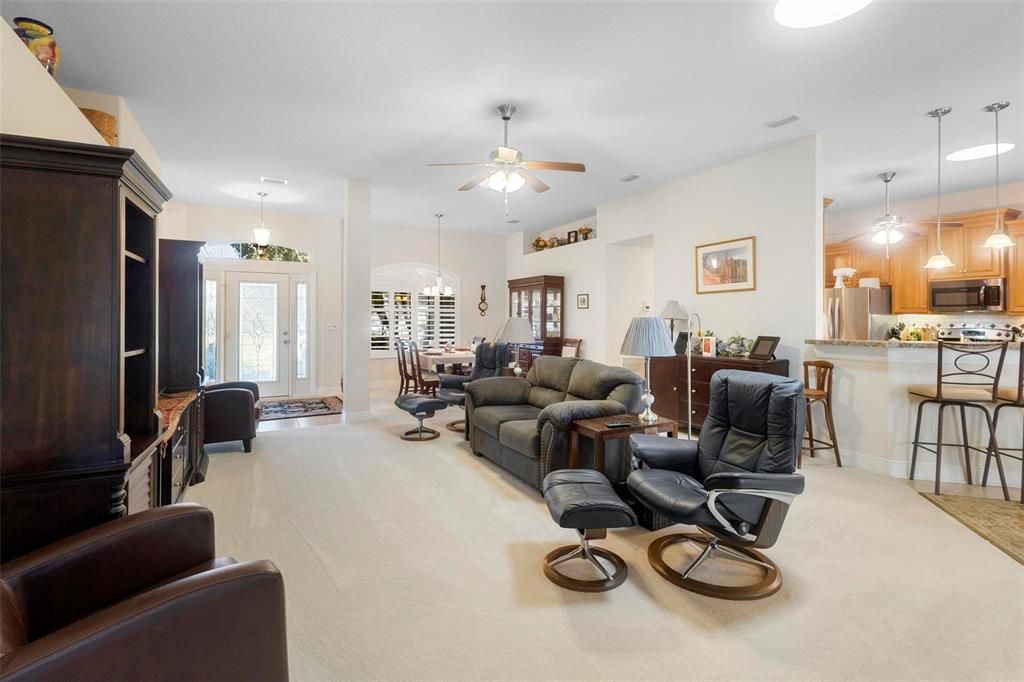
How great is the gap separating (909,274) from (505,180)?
582cm

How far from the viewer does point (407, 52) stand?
3178 millimetres

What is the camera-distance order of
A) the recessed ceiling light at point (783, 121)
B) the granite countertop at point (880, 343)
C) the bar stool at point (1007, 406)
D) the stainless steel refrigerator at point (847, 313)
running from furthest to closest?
the stainless steel refrigerator at point (847, 313) → the recessed ceiling light at point (783, 121) → the granite countertop at point (880, 343) → the bar stool at point (1007, 406)

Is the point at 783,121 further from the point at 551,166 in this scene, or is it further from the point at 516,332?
the point at 516,332

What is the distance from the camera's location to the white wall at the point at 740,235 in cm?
463

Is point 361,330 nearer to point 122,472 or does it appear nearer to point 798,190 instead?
point 122,472

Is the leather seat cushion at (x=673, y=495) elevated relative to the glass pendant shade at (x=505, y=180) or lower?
lower

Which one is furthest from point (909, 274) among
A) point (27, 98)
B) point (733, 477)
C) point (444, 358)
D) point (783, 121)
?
point (27, 98)

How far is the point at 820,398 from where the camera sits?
14.3 feet

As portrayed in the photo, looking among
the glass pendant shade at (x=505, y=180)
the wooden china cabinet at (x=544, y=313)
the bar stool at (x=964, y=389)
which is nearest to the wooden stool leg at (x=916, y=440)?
the bar stool at (x=964, y=389)

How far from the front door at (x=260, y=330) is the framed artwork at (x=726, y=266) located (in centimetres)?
643

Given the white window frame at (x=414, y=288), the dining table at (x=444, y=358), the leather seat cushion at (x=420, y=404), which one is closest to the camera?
the leather seat cushion at (x=420, y=404)

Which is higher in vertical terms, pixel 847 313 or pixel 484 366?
pixel 847 313

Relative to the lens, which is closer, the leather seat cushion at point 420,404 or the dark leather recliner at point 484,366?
the leather seat cushion at point 420,404

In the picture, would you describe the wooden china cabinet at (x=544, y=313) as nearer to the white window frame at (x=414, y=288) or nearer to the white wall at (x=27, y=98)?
the white window frame at (x=414, y=288)
